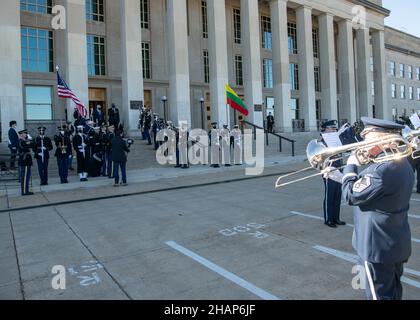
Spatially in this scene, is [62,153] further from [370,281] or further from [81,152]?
[370,281]

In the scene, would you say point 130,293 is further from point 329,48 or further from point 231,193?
point 329,48

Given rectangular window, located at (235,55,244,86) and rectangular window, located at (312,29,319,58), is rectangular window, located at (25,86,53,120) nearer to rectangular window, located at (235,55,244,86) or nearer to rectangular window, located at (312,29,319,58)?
rectangular window, located at (235,55,244,86)

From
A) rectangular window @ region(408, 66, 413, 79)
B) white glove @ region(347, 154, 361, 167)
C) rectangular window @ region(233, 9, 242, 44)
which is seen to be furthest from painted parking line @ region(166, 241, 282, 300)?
rectangular window @ region(408, 66, 413, 79)

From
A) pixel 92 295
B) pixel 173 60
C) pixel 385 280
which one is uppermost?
pixel 173 60

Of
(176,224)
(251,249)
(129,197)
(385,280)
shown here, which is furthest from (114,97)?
(385,280)

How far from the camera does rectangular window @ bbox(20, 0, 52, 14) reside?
2269 cm

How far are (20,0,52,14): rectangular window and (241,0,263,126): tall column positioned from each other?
42.4ft

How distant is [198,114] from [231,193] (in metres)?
20.5

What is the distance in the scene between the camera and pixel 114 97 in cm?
2577

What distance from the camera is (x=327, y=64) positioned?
31.3m


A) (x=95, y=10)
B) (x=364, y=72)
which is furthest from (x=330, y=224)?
(x=364, y=72)

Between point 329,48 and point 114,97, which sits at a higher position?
point 329,48

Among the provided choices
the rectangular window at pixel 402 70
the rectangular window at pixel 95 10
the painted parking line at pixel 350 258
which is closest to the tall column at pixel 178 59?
the rectangular window at pixel 95 10

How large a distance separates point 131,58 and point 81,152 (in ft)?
31.4
